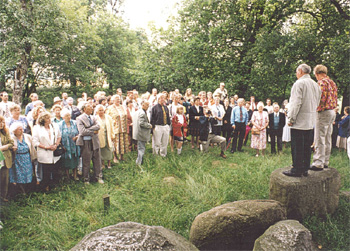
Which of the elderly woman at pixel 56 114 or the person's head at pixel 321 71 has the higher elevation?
the person's head at pixel 321 71

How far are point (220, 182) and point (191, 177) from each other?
0.78 meters

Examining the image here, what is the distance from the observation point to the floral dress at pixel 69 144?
5.80 meters

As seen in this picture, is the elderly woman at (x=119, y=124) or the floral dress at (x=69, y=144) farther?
the elderly woman at (x=119, y=124)

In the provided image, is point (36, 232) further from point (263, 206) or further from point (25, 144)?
point (263, 206)

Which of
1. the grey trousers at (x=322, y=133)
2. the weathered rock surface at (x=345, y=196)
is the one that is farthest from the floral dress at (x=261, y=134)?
the grey trousers at (x=322, y=133)

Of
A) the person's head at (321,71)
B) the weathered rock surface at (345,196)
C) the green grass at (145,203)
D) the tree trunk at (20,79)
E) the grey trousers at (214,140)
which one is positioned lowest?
the weathered rock surface at (345,196)

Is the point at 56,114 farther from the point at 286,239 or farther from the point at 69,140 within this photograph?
the point at 286,239

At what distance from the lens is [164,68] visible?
16.9m

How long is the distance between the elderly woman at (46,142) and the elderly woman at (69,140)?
171mm

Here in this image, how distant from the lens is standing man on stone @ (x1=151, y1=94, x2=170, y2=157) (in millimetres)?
7573

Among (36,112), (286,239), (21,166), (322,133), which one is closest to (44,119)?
(36,112)

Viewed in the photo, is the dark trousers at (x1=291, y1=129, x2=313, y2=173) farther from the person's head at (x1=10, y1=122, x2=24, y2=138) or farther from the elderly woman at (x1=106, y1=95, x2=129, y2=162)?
the person's head at (x1=10, y1=122, x2=24, y2=138)

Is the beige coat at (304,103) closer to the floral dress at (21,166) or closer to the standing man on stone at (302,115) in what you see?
the standing man on stone at (302,115)

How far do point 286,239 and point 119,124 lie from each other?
5603 millimetres
